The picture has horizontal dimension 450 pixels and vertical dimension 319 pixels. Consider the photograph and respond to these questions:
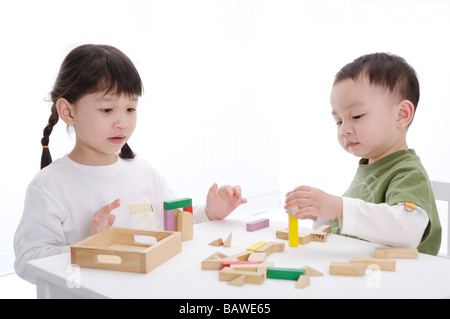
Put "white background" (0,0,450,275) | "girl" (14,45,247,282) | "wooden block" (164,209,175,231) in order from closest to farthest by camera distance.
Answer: "wooden block" (164,209,175,231) → "girl" (14,45,247,282) → "white background" (0,0,450,275)

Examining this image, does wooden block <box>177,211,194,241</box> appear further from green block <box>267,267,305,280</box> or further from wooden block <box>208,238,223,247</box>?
green block <box>267,267,305,280</box>

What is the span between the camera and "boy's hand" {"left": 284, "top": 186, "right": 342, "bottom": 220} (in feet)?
3.41

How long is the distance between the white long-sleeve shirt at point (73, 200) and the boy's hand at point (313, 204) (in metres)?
0.35

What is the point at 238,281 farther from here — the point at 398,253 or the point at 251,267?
the point at 398,253

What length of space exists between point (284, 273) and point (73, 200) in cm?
64

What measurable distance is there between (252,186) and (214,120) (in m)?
0.63

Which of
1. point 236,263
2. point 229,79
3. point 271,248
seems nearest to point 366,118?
point 271,248

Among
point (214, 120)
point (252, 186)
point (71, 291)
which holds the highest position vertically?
point (214, 120)

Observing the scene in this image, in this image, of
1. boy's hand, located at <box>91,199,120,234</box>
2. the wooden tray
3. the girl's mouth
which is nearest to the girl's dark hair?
the girl's mouth

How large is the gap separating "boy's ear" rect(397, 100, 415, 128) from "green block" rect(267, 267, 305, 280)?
24.3 inches

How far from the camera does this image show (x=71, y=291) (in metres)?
0.83

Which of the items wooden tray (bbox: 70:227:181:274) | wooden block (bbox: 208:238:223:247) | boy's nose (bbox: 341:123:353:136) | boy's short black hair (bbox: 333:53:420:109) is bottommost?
wooden block (bbox: 208:238:223:247)

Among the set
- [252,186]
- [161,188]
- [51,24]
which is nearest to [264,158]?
[252,186]

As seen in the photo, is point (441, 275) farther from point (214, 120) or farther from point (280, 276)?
point (214, 120)
